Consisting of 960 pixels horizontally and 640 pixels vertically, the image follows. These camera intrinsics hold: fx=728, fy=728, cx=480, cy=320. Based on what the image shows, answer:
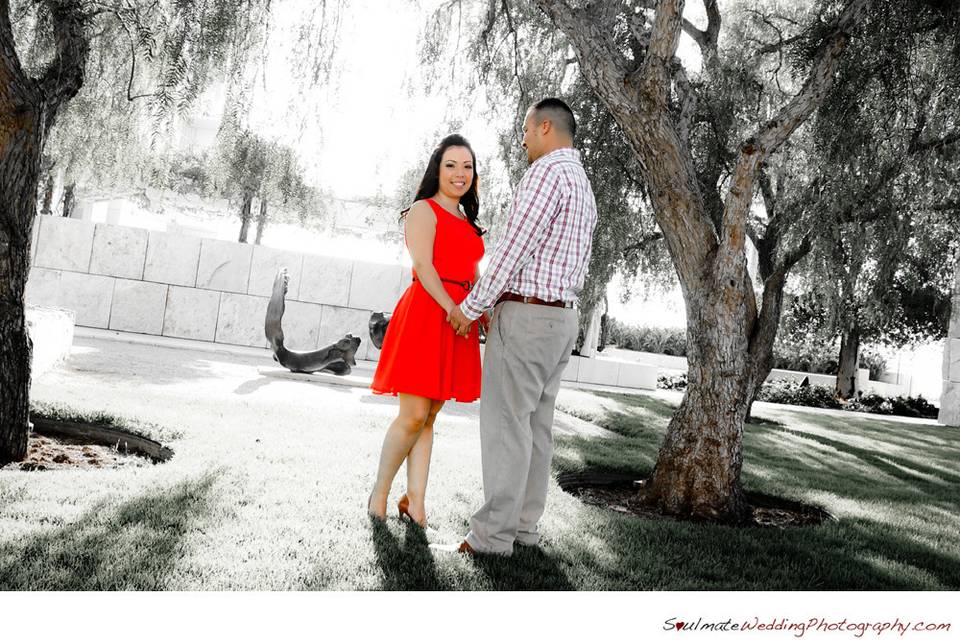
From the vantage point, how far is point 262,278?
14.7 meters

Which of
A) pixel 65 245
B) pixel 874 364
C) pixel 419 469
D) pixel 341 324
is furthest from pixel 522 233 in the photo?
pixel 874 364

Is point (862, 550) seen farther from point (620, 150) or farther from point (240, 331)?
point (240, 331)

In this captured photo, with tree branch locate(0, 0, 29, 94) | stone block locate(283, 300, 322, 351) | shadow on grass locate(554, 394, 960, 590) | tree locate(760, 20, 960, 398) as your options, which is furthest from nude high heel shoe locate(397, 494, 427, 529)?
stone block locate(283, 300, 322, 351)

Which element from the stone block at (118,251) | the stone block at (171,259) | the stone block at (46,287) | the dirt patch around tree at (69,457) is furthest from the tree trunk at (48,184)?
the dirt patch around tree at (69,457)

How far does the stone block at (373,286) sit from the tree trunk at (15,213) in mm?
10997

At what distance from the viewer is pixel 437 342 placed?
3.41 metres

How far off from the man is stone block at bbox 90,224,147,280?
41.0ft

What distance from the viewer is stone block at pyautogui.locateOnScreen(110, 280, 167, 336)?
13.9 metres

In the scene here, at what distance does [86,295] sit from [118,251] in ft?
3.33

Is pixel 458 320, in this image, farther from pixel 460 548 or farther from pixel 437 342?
pixel 460 548

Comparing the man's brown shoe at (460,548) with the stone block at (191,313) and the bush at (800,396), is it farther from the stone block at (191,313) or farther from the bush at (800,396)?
the bush at (800,396)

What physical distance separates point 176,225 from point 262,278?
934cm

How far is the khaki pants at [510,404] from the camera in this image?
3.11m

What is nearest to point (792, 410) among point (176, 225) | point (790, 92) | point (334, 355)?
point (790, 92)
